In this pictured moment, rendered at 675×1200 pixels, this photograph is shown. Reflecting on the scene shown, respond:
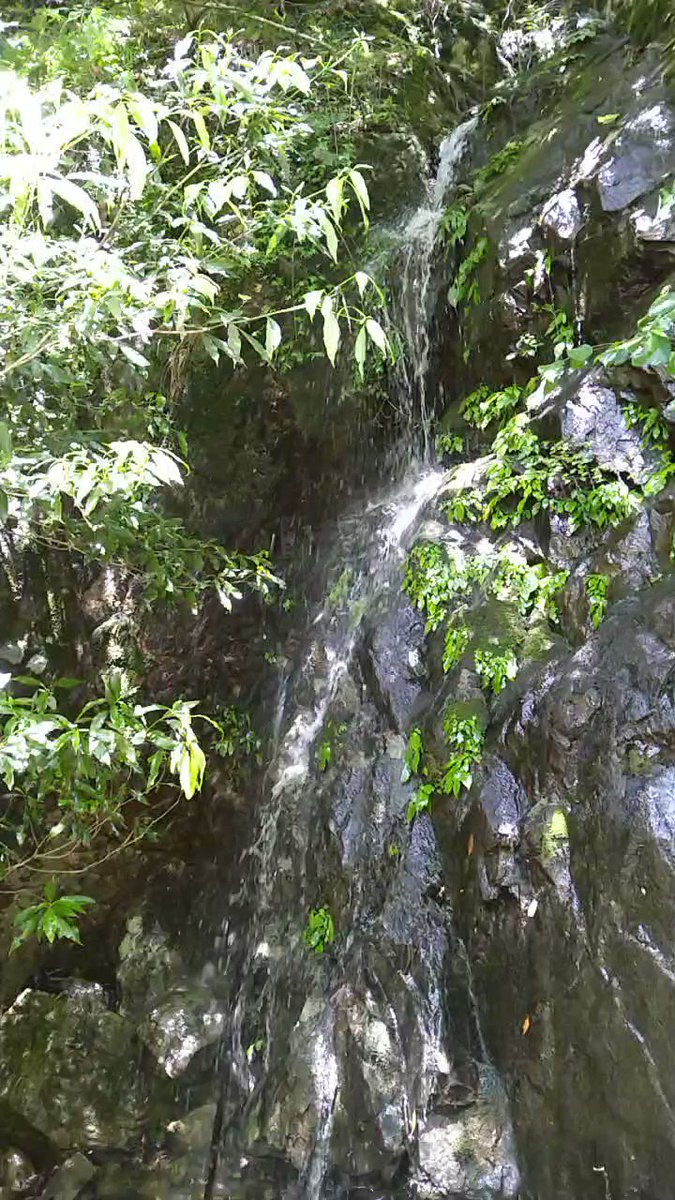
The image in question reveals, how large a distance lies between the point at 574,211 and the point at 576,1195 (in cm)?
505

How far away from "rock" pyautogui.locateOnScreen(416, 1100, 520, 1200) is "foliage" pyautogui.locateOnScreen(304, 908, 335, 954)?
4.05ft

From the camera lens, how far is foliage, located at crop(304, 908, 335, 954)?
189 inches

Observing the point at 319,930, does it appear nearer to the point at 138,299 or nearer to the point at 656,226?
the point at 138,299

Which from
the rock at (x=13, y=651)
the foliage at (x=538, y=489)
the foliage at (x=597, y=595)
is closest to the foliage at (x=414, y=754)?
the foliage at (x=597, y=595)

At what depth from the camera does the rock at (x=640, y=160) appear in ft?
15.9

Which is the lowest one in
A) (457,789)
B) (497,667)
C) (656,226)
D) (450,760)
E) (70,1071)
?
(70,1071)

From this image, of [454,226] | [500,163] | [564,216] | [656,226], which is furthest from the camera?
[500,163]

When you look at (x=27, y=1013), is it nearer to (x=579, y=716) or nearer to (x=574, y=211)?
(x=579, y=716)

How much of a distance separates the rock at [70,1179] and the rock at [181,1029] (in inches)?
28.1

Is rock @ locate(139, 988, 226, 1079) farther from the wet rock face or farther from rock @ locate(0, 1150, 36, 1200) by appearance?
the wet rock face

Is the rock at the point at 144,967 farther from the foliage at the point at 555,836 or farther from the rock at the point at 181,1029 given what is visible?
the foliage at the point at 555,836

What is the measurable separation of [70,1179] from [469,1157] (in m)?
3.13

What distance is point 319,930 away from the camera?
4879 mm

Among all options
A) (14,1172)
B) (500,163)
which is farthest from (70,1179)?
(500,163)
